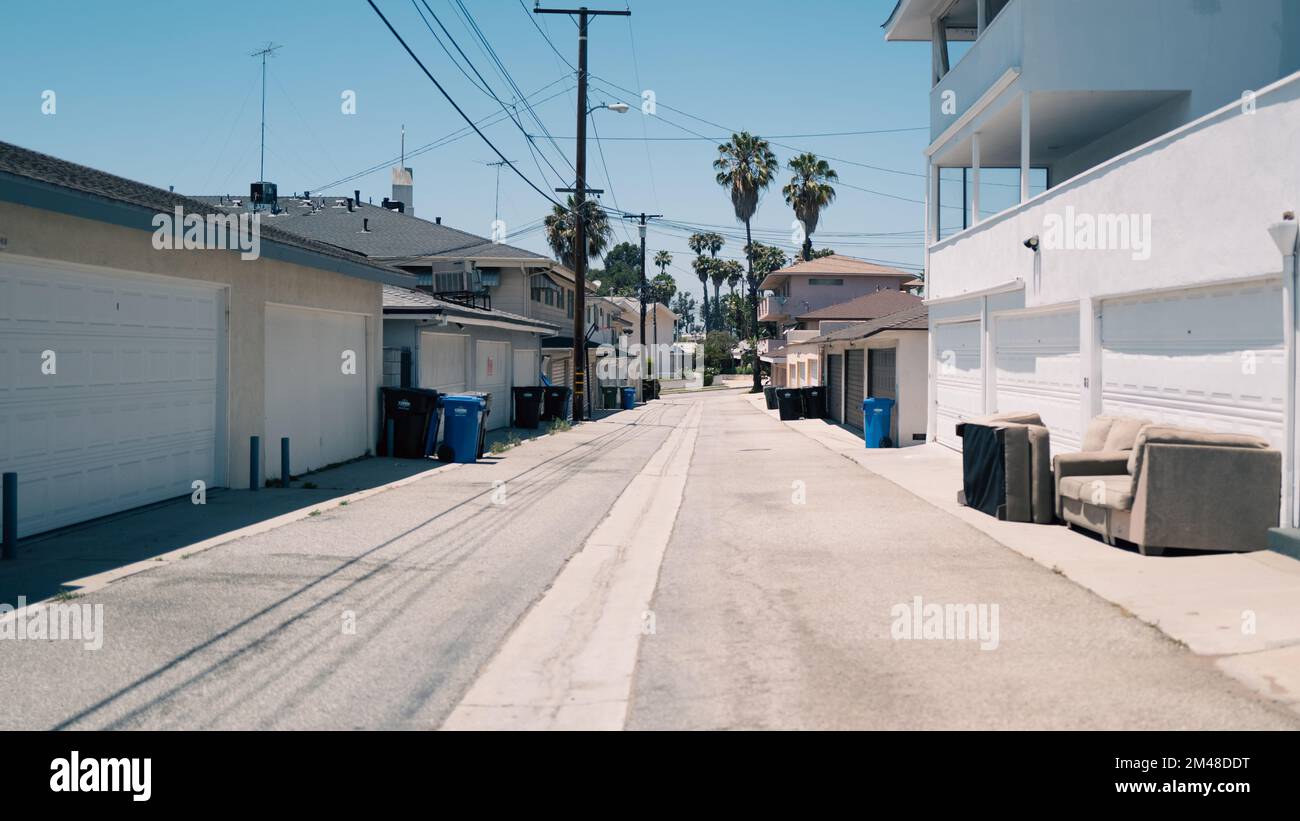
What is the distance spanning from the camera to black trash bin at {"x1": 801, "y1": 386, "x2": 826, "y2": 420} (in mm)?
36531

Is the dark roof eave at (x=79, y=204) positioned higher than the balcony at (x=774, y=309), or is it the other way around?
the balcony at (x=774, y=309)

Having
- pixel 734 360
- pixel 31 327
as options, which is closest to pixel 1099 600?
pixel 31 327

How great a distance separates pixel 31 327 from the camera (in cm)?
958

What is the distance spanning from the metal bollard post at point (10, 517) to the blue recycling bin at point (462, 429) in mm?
10171

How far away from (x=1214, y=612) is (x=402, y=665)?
5.57 metres

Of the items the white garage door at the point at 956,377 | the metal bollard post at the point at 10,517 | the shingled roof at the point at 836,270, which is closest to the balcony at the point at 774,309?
the shingled roof at the point at 836,270

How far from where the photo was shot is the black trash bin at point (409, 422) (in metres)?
18.9

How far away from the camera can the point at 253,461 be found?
13594 mm

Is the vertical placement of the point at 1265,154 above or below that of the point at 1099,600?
above

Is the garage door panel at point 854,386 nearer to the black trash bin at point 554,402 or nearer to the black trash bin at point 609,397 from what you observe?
the black trash bin at point 554,402

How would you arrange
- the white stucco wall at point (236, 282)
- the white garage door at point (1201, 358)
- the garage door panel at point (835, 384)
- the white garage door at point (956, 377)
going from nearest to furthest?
1. the white garage door at point (1201, 358)
2. the white stucco wall at point (236, 282)
3. the white garage door at point (956, 377)
4. the garage door panel at point (835, 384)

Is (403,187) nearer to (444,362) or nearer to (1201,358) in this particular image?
(444,362)

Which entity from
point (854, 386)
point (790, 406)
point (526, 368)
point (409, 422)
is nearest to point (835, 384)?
point (790, 406)
